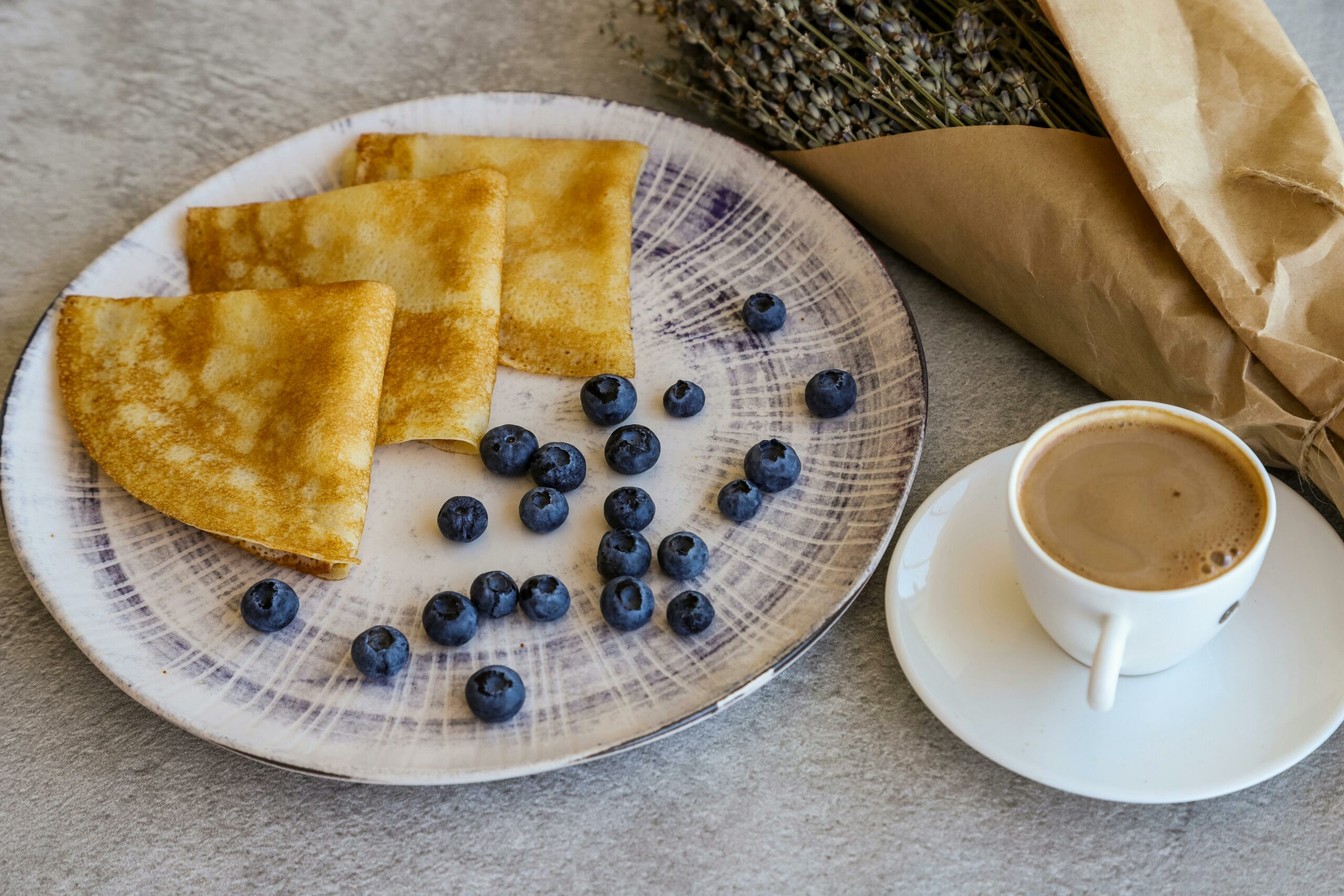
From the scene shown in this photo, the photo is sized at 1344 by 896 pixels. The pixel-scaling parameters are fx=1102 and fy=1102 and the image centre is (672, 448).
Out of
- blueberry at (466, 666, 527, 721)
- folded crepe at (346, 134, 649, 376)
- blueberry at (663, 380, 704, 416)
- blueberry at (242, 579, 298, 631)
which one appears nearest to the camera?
blueberry at (466, 666, 527, 721)

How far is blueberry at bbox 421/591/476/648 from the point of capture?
4.04 ft

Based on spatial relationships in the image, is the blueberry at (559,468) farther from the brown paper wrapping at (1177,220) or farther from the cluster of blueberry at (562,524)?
the brown paper wrapping at (1177,220)

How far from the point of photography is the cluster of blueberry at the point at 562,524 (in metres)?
1.22

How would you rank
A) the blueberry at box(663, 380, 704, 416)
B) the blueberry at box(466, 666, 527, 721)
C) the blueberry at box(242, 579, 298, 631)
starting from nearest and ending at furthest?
the blueberry at box(466, 666, 527, 721) → the blueberry at box(242, 579, 298, 631) → the blueberry at box(663, 380, 704, 416)

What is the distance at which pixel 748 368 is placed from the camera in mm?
1540

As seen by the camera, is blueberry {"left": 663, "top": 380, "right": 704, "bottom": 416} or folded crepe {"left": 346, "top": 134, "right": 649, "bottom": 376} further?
folded crepe {"left": 346, "top": 134, "right": 649, "bottom": 376}

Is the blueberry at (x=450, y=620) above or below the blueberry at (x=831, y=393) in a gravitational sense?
below

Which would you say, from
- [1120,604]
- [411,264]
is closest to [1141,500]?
[1120,604]

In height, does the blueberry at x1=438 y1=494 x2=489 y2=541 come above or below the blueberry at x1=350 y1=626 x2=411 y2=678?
above

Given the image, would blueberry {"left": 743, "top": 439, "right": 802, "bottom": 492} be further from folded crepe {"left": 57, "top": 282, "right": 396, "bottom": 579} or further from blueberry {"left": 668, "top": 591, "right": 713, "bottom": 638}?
folded crepe {"left": 57, "top": 282, "right": 396, "bottom": 579}

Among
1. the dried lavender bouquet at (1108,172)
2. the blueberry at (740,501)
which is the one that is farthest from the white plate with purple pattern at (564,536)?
the dried lavender bouquet at (1108,172)

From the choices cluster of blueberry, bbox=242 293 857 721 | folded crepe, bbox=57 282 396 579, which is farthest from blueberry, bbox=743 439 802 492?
folded crepe, bbox=57 282 396 579

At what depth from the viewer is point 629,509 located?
4.34 feet

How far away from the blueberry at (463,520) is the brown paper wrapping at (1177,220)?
772mm
